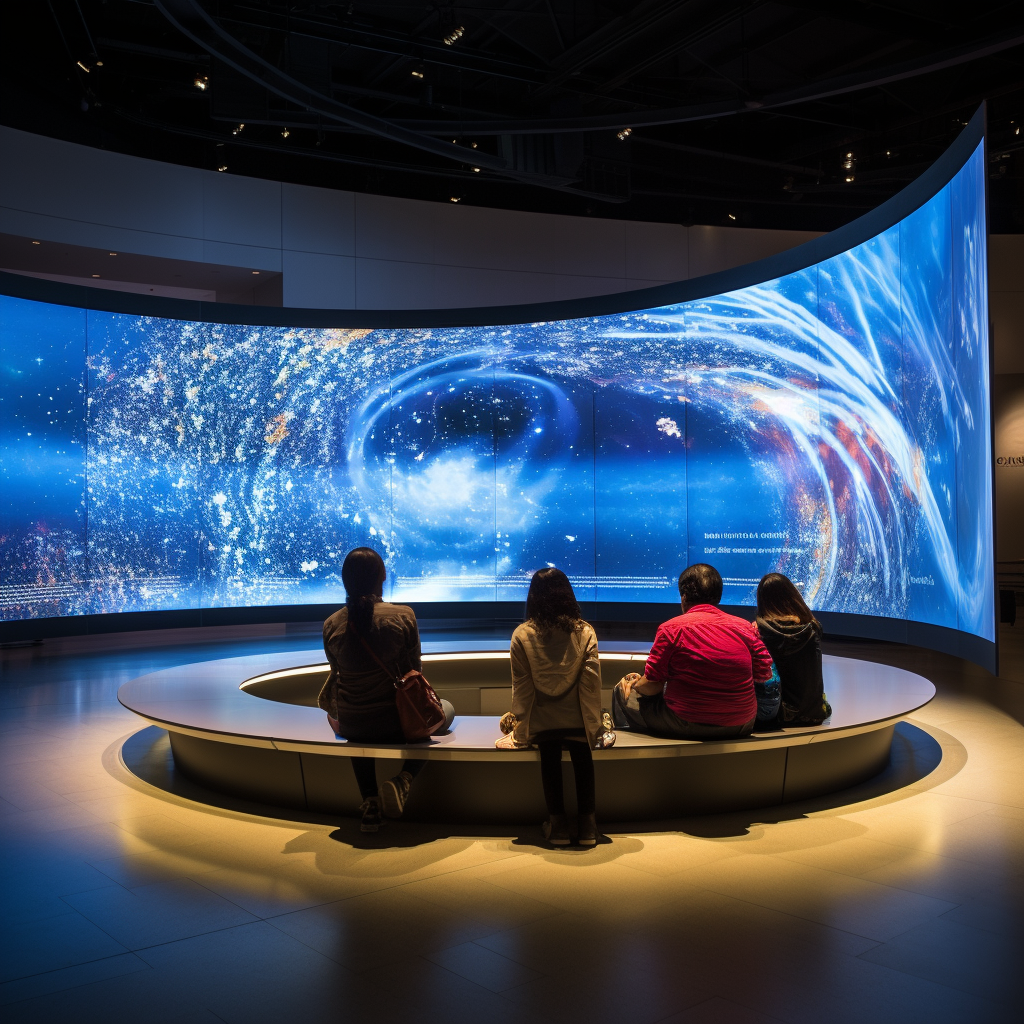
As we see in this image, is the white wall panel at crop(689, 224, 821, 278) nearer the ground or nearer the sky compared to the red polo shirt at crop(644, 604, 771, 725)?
nearer the sky

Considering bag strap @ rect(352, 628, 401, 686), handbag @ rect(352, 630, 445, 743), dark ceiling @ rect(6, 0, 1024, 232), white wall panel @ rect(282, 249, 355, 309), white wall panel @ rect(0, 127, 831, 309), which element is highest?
dark ceiling @ rect(6, 0, 1024, 232)

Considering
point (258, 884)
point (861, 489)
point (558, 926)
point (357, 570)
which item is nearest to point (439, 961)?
point (558, 926)

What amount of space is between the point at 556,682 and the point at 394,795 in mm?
796

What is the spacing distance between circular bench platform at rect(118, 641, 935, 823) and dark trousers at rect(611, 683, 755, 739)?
0.05 m

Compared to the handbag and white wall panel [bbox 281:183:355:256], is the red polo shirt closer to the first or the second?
the handbag

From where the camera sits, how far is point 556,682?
11.6ft

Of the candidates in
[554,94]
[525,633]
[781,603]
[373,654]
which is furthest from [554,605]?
[554,94]

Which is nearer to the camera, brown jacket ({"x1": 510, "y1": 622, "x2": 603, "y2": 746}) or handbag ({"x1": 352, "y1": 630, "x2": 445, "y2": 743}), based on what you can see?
brown jacket ({"x1": 510, "y1": 622, "x2": 603, "y2": 746})

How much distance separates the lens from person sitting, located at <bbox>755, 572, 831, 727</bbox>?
3.94m

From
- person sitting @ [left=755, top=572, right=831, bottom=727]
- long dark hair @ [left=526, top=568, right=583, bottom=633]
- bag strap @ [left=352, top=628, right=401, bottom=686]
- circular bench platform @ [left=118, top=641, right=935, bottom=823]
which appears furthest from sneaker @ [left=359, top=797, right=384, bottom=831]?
person sitting @ [left=755, top=572, right=831, bottom=727]

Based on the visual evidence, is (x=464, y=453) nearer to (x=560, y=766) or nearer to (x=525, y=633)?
(x=525, y=633)

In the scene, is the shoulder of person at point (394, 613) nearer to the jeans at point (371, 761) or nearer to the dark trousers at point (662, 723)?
the jeans at point (371, 761)

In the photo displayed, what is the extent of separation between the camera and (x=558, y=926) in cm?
276

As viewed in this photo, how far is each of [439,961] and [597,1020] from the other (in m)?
0.52
